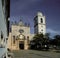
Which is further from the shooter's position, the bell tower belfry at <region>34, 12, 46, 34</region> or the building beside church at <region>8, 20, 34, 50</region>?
the bell tower belfry at <region>34, 12, 46, 34</region>

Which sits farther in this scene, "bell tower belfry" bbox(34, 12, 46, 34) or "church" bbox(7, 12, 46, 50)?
"bell tower belfry" bbox(34, 12, 46, 34)

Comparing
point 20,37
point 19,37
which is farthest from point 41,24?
point 19,37

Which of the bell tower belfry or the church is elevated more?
the bell tower belfry

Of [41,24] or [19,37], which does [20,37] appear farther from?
[41,24]

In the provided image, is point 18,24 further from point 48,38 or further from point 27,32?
point 48,38

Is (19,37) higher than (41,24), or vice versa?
(41,24)

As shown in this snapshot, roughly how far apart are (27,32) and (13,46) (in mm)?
6594

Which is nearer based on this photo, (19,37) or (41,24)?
(19,37)

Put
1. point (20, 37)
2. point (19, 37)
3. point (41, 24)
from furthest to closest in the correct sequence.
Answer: point (41, 24)
point (20, 37)
point (19, 37)

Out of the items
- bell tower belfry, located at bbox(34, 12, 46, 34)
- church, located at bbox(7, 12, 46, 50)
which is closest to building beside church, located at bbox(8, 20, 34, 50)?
church, located at bbox(7, 12, 46, 50)

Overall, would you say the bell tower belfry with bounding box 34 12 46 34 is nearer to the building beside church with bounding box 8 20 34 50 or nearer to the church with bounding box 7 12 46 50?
the church with bounding box 7 12 46 50

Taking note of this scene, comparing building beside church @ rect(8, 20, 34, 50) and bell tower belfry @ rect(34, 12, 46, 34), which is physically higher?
bell tower belfry @ rect(34, 12, 46, 34)

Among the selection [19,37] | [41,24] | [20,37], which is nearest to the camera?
[19,37]

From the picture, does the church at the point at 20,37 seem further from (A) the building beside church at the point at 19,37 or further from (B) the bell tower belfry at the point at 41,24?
(B) the bell tower belfry at the point at 41,24
